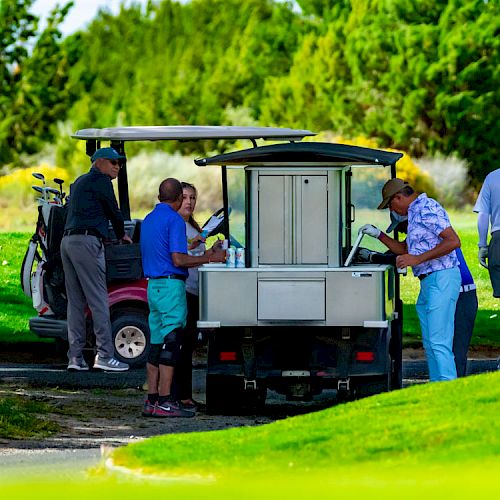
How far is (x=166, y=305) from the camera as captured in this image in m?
12.8

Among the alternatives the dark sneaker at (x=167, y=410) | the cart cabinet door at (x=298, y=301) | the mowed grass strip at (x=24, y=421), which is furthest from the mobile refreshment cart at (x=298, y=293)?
the mowed grass strip at (x=24, y=421)

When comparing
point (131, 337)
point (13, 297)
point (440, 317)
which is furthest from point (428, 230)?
point (13, 297)

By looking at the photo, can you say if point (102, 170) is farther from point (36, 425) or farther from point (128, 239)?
point (36, 425)

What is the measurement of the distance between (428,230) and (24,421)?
3.50 meters

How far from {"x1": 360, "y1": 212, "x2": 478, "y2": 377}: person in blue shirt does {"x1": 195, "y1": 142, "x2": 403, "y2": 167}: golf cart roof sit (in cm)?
89

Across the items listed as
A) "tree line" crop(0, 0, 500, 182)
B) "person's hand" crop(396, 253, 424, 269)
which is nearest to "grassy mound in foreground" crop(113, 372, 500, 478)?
"person's hand" crop(396, 253, 424, 269)

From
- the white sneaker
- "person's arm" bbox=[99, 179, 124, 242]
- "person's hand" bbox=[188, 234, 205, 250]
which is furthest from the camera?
the white sneaker

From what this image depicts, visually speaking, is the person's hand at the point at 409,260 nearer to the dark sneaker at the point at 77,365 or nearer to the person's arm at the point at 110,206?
the person's arm at the point at 110,206

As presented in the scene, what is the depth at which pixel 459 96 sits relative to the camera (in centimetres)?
4994

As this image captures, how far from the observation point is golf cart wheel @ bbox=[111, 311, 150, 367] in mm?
16297

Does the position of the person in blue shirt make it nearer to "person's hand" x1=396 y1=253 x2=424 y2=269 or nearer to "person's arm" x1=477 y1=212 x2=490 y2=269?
"person's hand" x1=396 y1=253 x2=424 y2=269

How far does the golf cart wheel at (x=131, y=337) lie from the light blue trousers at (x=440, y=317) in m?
4.10

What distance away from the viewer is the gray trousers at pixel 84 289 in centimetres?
1519

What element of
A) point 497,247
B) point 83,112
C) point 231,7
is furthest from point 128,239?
point 231,7
